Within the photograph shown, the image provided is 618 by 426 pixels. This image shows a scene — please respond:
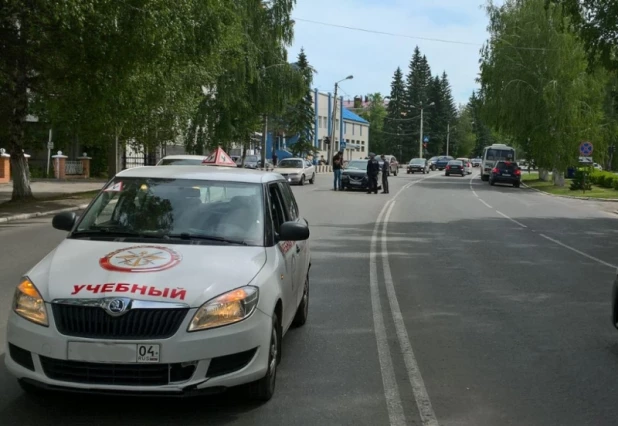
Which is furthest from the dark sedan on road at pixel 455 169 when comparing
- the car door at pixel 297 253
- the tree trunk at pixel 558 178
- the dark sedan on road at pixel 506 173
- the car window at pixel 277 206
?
the car window at pixel 277 206

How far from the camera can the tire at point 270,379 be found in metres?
5.31

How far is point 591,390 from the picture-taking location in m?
5.98

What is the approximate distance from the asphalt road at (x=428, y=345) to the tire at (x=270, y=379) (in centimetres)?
7

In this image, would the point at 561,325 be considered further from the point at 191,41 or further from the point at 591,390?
the point at 191,41

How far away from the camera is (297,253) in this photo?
7.04m

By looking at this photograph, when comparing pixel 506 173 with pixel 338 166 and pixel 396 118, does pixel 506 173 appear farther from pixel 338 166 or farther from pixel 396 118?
pixel 396 118

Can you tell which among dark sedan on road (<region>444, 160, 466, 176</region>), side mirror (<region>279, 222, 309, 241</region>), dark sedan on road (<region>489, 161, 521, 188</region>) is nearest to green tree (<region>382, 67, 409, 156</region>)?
dark sedan on road (<region>444, 160, 466, 176</region>)

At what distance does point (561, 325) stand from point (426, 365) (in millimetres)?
2466

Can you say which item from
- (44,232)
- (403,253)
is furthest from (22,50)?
(403,253)

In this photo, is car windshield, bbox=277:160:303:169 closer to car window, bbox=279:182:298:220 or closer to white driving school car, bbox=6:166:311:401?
car window, bbox=279:182:298:220

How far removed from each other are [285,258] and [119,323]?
6.11 feet

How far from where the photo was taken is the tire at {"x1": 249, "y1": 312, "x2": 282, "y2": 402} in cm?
531

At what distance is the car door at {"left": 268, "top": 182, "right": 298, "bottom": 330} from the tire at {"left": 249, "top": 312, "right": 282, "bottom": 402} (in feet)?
1.26

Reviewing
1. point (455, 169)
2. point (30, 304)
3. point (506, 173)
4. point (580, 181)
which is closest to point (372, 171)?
point (580, 181)
